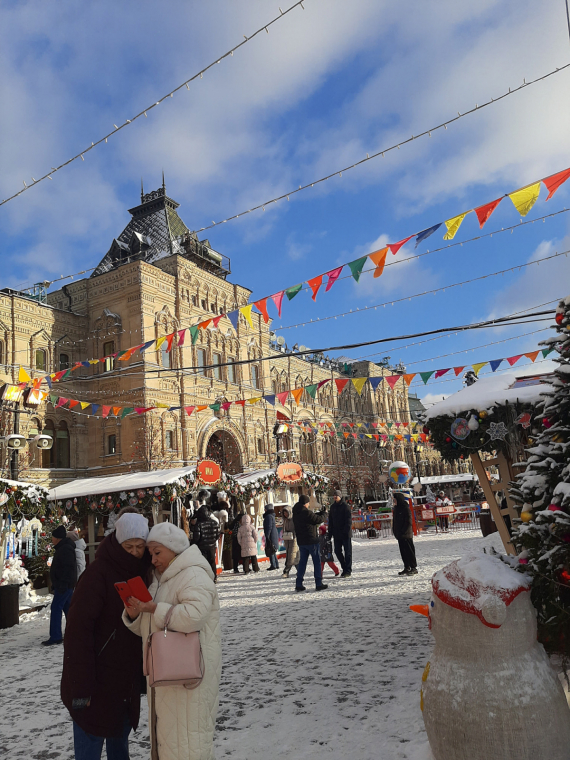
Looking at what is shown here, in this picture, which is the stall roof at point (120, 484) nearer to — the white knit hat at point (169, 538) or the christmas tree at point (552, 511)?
the white knit hat at point (169, 538)

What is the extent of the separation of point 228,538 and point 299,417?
80.9ft

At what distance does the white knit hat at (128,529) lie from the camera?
9.85ft

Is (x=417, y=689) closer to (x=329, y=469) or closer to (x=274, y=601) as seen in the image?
(x=274, y=601)

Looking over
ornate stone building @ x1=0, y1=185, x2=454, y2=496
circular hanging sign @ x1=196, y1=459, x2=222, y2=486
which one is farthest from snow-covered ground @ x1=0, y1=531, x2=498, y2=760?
ornate stone building @ x1=0, y1=185, x2=454, y2=496

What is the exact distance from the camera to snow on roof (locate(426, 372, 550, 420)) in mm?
6504

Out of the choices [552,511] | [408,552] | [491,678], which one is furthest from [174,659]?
[408,552]

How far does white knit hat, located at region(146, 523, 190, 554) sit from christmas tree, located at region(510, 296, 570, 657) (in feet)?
6.07

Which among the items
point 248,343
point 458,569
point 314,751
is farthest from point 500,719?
point 248,343

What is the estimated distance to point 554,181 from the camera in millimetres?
6039

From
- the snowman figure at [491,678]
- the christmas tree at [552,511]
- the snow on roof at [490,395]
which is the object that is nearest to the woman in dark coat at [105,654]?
the snowman figure at [491,678]

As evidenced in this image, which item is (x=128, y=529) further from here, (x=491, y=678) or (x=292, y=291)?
(x=292, y=291)

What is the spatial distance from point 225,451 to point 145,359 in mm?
7483

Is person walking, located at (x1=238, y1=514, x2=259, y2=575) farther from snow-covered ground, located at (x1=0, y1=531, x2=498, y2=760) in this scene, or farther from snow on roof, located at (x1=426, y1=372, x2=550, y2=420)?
snow on roof, located at (x1=426, y1=372, x2=550, y2=420)

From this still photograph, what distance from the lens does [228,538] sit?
14.9 meters
